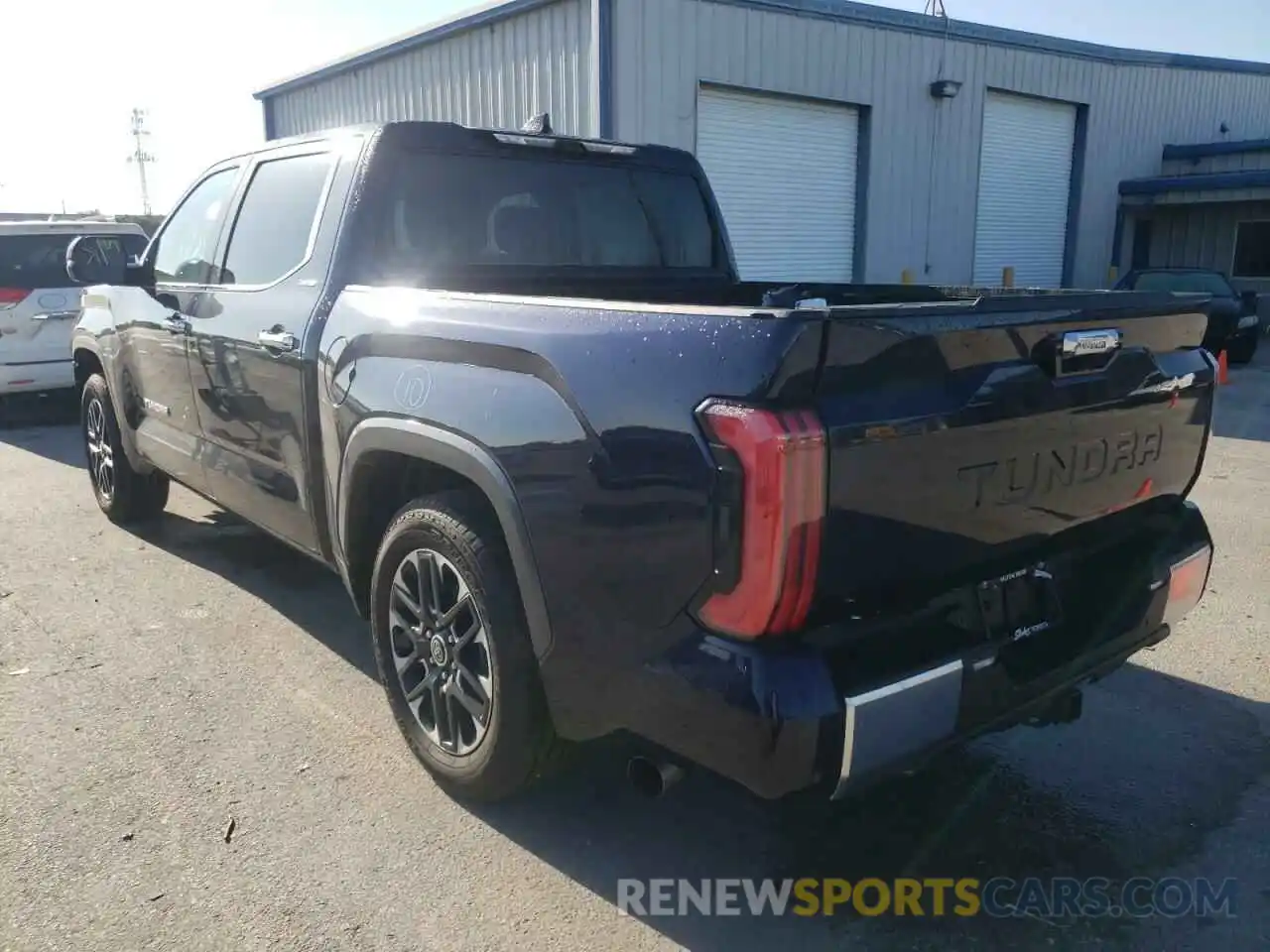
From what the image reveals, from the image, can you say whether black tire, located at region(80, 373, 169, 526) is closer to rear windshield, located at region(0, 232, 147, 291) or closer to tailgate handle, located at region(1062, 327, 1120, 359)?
rear windshield, located at region(0, 232, 147, 291)

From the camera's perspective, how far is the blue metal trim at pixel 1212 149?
2108 centimetres

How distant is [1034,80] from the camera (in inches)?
706

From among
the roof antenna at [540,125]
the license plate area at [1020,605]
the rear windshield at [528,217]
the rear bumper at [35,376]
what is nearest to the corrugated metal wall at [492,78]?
the rear bumper at [35,376]

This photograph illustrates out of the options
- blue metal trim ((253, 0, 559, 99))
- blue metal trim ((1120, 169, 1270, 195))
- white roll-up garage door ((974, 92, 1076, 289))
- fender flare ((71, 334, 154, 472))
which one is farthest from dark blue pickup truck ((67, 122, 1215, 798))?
blue metal trim ((1120, 169, 1270, 195))

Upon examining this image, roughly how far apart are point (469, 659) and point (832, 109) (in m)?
13.9

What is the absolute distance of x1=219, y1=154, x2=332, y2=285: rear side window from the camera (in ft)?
12.8

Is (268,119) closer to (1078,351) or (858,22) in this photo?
(858,22)

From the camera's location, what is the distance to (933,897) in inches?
108

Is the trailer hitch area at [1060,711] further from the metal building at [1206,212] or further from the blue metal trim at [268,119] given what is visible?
the metal building at [1206,212]

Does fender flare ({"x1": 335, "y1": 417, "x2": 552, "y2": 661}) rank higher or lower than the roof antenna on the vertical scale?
lower

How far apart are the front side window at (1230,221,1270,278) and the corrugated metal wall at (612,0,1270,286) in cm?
245

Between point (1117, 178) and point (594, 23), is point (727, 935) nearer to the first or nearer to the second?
point (594, 23)

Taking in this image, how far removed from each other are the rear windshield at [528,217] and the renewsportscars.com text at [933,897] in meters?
2.26

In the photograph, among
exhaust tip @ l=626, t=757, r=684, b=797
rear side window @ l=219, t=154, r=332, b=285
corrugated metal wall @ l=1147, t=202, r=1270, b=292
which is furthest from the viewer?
corrugated metal wall @ l=1147, t=202, r=1270, b=292
